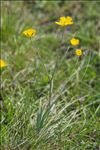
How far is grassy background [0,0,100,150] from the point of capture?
215 cm

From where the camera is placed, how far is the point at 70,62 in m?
2.94

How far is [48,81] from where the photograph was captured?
269cm

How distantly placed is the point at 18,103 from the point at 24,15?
1166 mm

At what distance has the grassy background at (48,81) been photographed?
215cm

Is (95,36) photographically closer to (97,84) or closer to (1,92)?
(97,84)

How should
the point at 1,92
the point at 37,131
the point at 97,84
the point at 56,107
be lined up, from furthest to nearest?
the point at 97,84
the point at 1,92
the point at 56,107
the point at 37,131

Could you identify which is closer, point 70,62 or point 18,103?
point 18,103

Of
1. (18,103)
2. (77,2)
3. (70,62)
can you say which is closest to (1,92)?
(18,103)

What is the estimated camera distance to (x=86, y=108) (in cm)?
246

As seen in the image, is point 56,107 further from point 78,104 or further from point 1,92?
point 1,92

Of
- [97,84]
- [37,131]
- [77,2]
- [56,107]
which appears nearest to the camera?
[37,131]

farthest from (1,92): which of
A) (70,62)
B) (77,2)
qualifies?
(77,2)

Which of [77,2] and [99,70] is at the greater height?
[77,2]

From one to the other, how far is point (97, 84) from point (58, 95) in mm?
413
